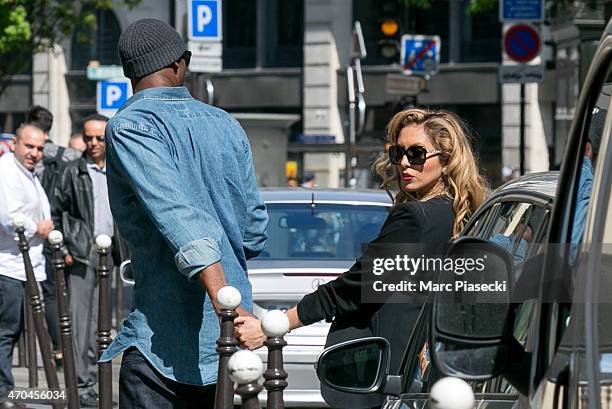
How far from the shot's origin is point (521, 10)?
19219 millimetres

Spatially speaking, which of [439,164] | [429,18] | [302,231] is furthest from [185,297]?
[429,18]

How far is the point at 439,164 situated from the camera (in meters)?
5.26

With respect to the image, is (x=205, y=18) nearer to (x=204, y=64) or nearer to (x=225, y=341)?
(x=204, y=64)

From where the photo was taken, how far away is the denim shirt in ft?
15.6

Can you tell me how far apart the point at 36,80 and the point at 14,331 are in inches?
1280

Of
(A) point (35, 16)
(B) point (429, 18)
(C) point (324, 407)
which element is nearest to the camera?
(C) point (324, 407)

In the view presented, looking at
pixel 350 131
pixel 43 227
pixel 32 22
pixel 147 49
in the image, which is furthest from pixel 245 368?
pixel 32 22

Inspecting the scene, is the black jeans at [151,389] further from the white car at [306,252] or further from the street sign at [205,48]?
the street sign at [205,48]

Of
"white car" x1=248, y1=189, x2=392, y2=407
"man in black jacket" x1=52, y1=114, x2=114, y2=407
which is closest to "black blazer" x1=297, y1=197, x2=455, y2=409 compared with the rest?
"white car" x1=248, y1=189, x2=392, y2=407

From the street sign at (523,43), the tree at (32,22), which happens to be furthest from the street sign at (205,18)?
the tree at (32,22)

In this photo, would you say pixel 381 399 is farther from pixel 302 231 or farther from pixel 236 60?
pixel 236 60

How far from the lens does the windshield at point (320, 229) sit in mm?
9906

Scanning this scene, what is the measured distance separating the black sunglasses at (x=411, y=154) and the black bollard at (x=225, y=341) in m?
1.01

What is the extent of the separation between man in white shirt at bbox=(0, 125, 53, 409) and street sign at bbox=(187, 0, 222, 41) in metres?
4.72
